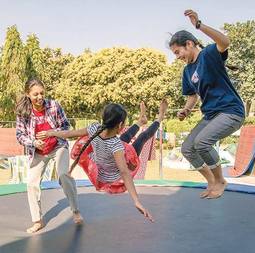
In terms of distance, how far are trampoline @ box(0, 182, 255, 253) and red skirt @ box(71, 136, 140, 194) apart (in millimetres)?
243

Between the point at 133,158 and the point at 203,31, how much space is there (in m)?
0.81

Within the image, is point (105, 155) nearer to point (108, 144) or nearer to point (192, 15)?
point (108, 144)

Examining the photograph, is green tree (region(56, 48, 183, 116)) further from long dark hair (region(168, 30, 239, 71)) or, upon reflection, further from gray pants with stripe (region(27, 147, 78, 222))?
long dark hair (region(168, 30, 239, 71))

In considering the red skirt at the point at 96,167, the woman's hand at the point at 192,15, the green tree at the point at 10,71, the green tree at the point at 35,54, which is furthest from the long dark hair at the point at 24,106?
the green tree at the point at 35,54

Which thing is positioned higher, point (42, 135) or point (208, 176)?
point (42, 135)

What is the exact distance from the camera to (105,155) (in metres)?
2.48

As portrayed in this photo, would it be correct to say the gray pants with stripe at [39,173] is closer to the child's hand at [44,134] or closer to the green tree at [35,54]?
the child's hand at [44,134]

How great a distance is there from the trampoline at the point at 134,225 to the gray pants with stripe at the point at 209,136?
16.2 inches

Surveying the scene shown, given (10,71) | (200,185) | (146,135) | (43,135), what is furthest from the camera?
(10,71)

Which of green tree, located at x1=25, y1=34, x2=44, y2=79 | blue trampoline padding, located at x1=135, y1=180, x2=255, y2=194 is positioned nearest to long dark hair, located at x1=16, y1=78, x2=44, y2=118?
blue trampoline padding, located at x1=135, y1=180, x2=255, y2=194

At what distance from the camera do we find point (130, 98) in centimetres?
2059

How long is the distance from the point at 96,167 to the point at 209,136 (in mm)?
640

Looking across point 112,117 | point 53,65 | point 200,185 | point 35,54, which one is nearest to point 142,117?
point 112,117

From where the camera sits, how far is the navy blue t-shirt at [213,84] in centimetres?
234
